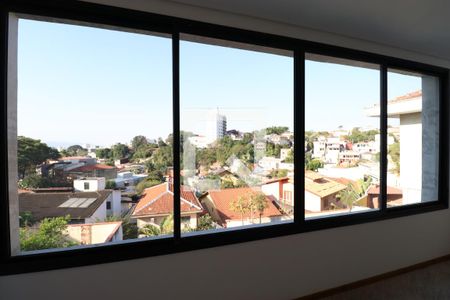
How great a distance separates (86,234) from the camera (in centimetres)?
165

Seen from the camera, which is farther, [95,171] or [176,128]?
[176,128]

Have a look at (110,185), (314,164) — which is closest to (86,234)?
(110,185)

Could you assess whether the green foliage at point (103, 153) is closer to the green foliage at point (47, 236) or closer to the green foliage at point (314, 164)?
the green foliage at point (47, 236)

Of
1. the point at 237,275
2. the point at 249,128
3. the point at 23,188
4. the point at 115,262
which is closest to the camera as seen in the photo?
the point at 23,188

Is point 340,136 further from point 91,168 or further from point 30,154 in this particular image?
point 30,154

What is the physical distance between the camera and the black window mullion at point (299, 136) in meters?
2.19

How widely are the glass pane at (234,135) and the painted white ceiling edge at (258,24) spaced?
16 cm

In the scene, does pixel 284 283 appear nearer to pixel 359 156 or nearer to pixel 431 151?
pixel 359 156

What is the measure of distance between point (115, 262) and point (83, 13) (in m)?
1.60

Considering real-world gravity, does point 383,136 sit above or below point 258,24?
below

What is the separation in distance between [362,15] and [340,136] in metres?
1.06

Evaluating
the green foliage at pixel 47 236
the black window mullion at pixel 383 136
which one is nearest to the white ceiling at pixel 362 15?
the black window mullion at pixel 383 136

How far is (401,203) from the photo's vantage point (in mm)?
2814

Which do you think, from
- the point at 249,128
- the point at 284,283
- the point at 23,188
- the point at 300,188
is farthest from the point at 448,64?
the point at 23,188
